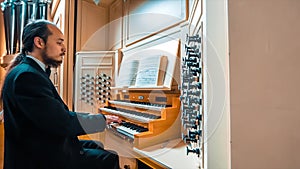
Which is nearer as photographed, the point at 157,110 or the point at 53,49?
the point at 53,49

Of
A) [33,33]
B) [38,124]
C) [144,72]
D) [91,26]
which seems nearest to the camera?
[38,124]

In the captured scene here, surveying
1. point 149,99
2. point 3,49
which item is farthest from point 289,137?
point 3,49

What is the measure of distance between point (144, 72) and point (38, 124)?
45.0 inches

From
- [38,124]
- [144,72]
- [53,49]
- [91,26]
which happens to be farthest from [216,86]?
[91,26]

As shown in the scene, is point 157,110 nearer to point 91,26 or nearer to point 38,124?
point 38,124

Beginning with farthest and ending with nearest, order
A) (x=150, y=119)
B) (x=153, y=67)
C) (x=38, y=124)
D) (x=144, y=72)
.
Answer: (x=144, y=72) → (x=153, y=67) → (x=150, y=119) → (x=38, y=124)

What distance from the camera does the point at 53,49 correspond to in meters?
1.28

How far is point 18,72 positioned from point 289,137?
3.62ft

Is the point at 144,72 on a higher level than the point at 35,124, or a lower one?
higher

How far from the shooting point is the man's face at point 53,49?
1.26m

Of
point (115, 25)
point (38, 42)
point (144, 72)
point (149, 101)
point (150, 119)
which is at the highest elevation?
point (115, 25)

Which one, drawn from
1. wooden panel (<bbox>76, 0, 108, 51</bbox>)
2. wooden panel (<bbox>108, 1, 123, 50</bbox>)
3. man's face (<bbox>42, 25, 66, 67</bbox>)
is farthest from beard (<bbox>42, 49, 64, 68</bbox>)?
wooden panel (<bbox>76, 0, 108, 51</bbox>)

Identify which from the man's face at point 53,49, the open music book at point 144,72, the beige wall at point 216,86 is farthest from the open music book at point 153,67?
the beige wall at point 216,86

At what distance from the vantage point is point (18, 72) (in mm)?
1084
